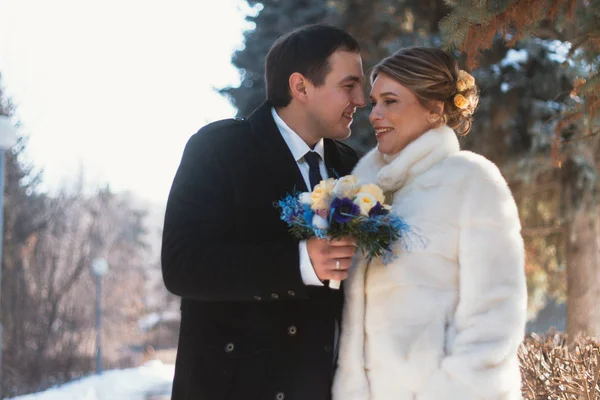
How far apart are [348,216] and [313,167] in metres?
0.83

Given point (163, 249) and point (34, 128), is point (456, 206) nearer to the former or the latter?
point (163, 249)

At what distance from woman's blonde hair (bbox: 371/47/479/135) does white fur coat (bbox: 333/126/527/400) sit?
310mm

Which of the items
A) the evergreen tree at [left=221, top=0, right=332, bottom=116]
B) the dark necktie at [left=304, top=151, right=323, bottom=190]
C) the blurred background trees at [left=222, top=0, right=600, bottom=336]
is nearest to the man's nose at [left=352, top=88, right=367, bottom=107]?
the dark necktie at [left=304, top=151, right=323, bottom=190]

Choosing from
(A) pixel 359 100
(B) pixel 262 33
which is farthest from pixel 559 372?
(B) pixel 262 33

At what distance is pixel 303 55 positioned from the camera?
3.90m

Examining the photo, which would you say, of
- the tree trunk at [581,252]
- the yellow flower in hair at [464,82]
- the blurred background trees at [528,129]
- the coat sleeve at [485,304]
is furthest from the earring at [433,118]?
the tree trunk at [581,252]

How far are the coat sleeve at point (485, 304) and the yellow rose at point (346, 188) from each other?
0.49 metres

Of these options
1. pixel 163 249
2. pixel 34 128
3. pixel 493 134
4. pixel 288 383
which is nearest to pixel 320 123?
pixel 163 249

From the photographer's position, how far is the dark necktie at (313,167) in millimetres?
3756

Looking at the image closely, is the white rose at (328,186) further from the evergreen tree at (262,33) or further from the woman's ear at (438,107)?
the evergreen tree at (262,33)

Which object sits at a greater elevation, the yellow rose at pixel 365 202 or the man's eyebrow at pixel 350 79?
the man's eyebrow at pixel 350 79

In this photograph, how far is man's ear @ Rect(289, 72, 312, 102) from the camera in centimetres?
388

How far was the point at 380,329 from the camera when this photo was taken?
3.27 m

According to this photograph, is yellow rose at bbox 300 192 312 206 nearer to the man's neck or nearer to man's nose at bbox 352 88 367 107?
the man's neck
